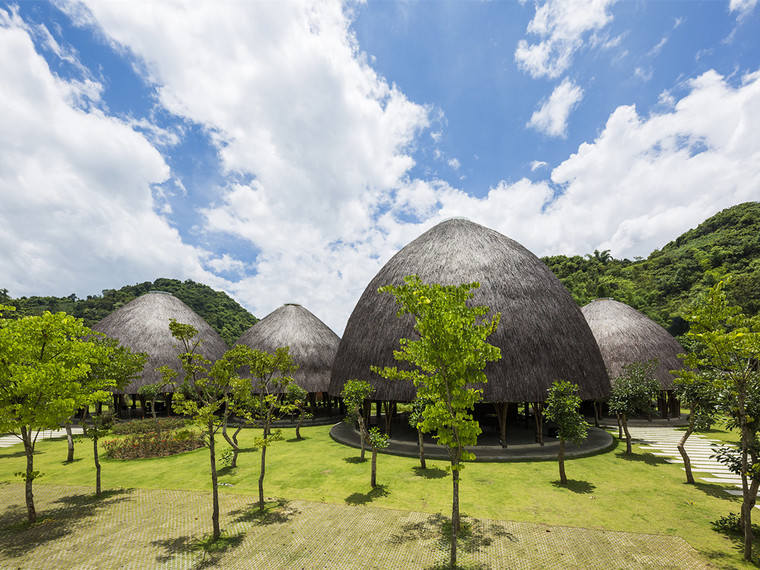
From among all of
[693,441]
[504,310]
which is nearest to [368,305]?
[504,310]

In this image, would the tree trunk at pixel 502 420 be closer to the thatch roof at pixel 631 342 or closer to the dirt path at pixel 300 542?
the dirt path at pixel 300 542

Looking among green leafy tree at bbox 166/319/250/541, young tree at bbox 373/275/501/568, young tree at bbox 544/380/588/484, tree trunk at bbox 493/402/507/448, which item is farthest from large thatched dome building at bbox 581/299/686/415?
green leafy tree at bbox 166/319/250/541

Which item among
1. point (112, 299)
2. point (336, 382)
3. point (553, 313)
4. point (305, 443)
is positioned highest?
point (112, 299)

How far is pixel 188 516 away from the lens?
1197 centimetres

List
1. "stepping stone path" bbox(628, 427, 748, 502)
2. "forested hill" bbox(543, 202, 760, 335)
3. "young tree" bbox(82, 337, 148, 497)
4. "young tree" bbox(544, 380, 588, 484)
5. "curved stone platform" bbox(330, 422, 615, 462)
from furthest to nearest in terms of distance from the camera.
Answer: "forested hill" bbox(543, 202, 760, 335) < "curved stone platform" bbox(330, 422, 615, 462) < "stepping stone path" bbox(628, 427, 748, 502) < "young tree" bbox(544, 380, 588, 484) < "young tree" bbox(82, 337, 148, 497)

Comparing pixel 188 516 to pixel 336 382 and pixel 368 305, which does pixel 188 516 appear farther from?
pixel 368 305

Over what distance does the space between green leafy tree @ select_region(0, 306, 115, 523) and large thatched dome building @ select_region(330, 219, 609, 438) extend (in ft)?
48.9

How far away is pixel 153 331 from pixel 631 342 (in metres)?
49.5

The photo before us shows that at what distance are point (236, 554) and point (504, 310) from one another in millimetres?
18313

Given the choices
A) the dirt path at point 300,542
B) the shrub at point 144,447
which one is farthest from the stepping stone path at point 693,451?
the shrub at point 144,447

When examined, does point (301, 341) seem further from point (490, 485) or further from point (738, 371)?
point (738, 371)

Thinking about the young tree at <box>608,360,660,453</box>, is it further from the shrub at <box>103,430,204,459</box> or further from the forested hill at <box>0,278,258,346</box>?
the forested hill at <box>0,278,258,346</box>

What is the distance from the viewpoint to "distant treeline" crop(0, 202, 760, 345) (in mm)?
61413

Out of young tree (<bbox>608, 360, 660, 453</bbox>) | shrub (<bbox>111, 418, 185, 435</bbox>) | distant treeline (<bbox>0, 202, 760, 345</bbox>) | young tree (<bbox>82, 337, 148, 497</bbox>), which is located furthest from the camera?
distant treeline (<bbox>0, 202, 760, 345</bbox>)
